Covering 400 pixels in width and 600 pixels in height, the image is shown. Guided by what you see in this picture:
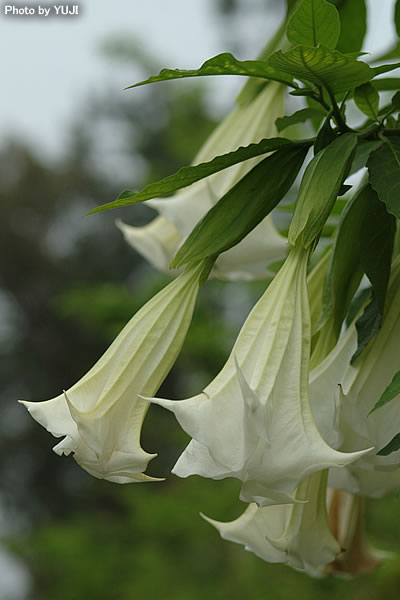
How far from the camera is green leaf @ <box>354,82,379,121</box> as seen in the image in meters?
0.32

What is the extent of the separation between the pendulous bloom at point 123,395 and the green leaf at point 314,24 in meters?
0.09

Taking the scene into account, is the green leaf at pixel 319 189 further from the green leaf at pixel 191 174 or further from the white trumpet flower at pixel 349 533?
the white trumpet flower at pixel 349 533

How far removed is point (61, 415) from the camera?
277 mm

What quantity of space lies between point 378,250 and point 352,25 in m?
0.18

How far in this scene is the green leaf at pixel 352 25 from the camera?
0.43m

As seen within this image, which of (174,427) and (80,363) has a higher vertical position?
(174,427)

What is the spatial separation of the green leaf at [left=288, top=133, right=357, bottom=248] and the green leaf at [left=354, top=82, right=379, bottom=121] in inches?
1.5

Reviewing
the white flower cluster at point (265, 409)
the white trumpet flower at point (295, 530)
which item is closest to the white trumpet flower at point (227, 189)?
the white flower cluster at point (265, 409)

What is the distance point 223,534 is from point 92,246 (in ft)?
14.8

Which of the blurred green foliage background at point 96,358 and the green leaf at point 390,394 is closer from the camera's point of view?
the green leaf at point 390,394

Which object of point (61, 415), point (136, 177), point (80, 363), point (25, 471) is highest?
point (61, 415)

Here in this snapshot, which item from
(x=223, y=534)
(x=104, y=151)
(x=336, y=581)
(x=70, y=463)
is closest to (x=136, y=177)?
(x=104, y=151)

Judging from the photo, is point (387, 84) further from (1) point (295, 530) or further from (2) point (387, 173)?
(1) point (295, 530)

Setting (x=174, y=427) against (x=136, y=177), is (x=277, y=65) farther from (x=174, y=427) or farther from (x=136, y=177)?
(x=136, y=177)
